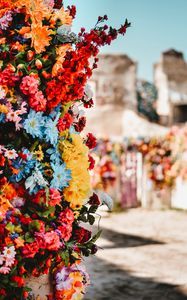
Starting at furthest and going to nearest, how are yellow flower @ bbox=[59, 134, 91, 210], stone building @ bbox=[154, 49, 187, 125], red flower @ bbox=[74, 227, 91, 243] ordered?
stone building @ bbox=[154, 49, 187, 125] < red flower @ bbox=[74, 227, 91, 243] < yellow flower @ bbox=[59, 134, 91, 210]

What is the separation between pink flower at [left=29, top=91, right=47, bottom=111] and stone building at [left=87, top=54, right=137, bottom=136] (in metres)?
23.5

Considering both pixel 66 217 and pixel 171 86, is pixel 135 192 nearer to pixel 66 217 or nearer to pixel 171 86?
pixel 66 217

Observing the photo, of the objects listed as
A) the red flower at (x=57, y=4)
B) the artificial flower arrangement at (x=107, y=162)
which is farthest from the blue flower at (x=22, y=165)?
the artificial flower arrangement at (x=107, y=162)

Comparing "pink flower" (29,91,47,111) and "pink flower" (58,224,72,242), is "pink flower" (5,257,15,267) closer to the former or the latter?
"pink flower" (58,224,72,242)

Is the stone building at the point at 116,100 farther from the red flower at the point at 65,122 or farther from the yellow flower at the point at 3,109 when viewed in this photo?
the yellow flower at the point at 3,109

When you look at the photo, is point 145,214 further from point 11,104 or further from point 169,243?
point 11,104

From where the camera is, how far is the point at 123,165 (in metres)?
13.8

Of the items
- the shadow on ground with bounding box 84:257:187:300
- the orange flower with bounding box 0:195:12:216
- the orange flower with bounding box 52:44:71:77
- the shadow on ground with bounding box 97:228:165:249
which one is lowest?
the shadow on ground with bounding box 84:257:187:300

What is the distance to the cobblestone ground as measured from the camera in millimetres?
5836

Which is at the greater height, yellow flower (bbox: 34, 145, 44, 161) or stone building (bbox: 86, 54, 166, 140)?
stone building (bbox: 86, 54, 166, 140)

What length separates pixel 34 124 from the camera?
302 centimetres

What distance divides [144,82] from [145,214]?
1901cm

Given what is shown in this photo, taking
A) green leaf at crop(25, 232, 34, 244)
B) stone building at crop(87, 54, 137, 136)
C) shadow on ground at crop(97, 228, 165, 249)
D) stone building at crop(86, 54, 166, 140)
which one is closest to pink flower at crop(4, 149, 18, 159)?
green leaf at crop(25, 232, 34, 244)

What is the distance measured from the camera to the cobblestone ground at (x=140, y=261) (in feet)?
19.1
